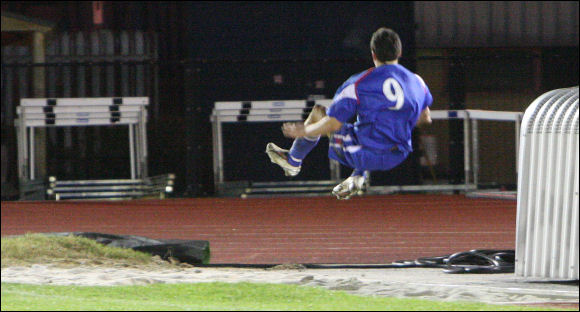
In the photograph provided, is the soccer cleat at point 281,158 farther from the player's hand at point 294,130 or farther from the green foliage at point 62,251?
the green foliage at point 62,251

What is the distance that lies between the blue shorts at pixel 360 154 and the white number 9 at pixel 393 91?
475mm

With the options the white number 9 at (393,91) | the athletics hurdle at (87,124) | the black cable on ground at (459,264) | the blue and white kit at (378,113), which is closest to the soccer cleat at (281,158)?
the blue and white kit at (378,113)

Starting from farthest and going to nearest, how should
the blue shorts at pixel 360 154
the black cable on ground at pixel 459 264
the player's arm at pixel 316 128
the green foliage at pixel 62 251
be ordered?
1. the green foliage at pixel 62 251
2. the black cable on ground at pixel 459 264
3. the blue shorts at pixel 360 154
4. the player's arm at pixel 316 128

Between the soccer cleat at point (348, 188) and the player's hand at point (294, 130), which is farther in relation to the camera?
the soccer cleat at point (348, 188)

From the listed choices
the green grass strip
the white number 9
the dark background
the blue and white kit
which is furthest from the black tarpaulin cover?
the dark background

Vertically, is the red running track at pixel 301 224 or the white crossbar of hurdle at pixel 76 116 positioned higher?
the white crossbar of hurdle at pixel 76 116

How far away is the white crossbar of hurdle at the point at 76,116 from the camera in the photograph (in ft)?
56.4

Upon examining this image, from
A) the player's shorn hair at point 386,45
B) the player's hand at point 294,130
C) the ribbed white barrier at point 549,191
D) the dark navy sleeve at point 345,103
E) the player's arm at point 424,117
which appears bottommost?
the ribbed white barrier at point 549,191

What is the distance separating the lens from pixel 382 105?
700 centimetres

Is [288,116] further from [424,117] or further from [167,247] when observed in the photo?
[424,117]

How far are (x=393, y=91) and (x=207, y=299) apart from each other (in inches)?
113

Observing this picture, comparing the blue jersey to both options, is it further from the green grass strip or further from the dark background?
the dark background

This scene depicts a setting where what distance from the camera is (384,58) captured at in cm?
682

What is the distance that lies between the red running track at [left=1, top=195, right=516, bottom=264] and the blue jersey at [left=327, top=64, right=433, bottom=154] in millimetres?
4642
